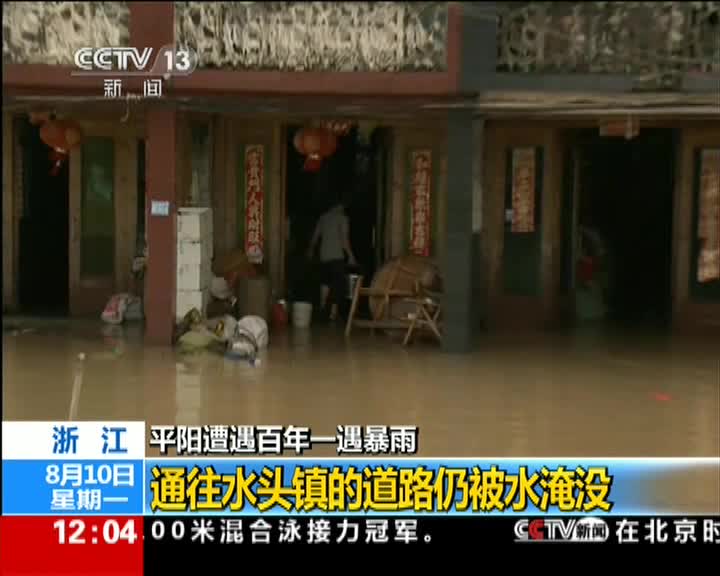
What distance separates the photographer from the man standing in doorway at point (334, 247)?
1727cm

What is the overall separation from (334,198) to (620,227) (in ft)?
13.2

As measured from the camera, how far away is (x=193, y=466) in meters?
7.79

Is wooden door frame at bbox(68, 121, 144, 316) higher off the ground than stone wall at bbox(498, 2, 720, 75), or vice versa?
stone wall at bbox(498, 2, 720, 75)

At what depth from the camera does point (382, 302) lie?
642 inches

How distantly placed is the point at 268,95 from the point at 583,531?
837cm

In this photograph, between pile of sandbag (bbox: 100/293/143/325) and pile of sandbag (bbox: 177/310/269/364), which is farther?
pile of sandbag (bbox: 100/293/143/325)

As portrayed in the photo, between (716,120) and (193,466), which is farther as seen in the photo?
Result: (716,120)

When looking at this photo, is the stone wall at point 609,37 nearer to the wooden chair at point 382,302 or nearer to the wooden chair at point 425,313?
the wooden chair at point 425,313

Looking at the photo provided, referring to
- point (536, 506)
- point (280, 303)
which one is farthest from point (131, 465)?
point (280, 303)

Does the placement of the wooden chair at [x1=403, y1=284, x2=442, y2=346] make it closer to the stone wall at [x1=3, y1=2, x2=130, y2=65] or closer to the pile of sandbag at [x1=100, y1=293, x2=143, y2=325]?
the pile of sandbag at [x1=100, y1=293, x2=143, y2=325]

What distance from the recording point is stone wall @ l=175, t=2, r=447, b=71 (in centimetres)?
1476

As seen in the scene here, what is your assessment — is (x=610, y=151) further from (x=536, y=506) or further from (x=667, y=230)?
(x=536, y=506)

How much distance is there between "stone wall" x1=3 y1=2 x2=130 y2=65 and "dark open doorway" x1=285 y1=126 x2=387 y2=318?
388cm

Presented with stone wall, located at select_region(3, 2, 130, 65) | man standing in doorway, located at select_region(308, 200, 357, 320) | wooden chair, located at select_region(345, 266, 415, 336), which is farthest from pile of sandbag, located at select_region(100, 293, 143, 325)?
stone wall, located at select_region(3, 2, 130, 65)
